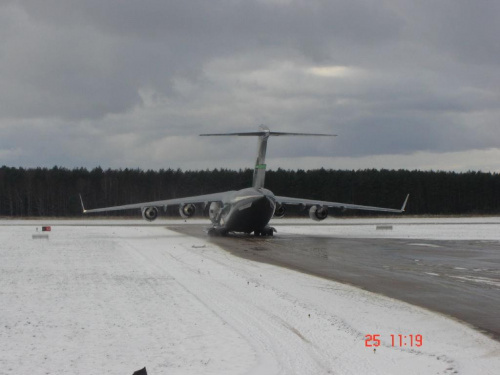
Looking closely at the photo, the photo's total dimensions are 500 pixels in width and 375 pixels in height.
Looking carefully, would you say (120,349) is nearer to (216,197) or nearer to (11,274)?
(11,274)

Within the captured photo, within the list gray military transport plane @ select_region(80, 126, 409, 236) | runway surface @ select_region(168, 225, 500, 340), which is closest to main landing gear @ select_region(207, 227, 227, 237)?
gray military transport plane @ select_region(80, 126, 409, 236)

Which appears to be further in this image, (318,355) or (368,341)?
(368,341)

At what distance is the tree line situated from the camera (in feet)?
356

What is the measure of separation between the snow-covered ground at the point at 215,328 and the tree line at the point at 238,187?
3513 inches

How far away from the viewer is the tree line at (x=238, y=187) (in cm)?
10850

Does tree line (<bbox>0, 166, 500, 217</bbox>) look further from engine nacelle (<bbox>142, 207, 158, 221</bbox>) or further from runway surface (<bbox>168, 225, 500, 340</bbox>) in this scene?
A: runway surface (<bbox>168, 225, 500, 340</bbox>)

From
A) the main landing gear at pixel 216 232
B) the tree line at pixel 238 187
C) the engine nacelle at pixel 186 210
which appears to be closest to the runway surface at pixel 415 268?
the main landing gear at pixel 216 232

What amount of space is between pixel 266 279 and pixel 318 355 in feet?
29.8

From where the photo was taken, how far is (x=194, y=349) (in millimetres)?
9969

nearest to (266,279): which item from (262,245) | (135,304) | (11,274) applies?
(135,304)
